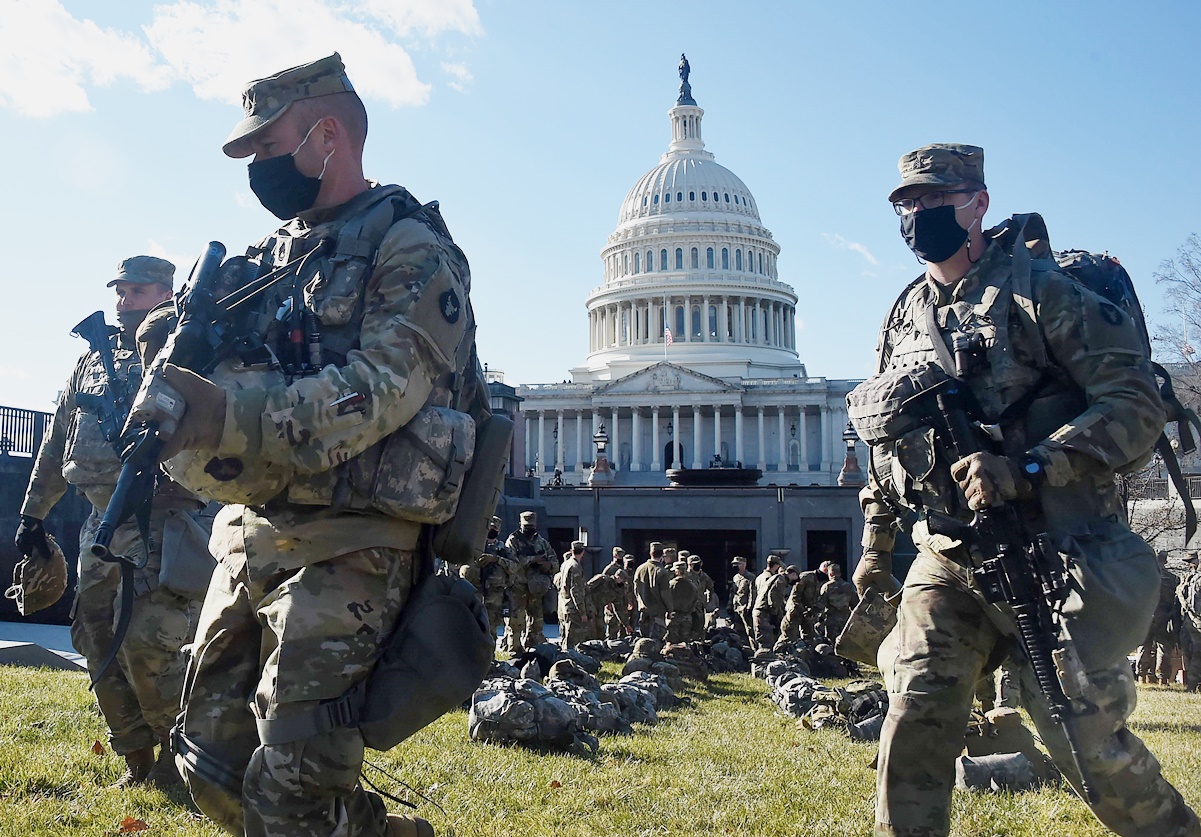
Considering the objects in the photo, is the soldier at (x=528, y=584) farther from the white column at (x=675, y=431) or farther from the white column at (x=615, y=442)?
the white column at (x=615, y=442)

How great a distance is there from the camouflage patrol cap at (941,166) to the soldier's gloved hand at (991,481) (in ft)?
3.79

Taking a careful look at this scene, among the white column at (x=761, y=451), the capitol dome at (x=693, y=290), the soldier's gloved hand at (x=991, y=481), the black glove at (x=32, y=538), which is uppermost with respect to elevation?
the capitol dome at (x=693, y=290)

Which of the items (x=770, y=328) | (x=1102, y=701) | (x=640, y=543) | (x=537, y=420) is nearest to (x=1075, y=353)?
(x=1102, y=701)

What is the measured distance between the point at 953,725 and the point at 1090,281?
1701 mm

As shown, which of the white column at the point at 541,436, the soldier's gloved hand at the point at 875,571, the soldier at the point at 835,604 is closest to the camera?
the soldier's gloved hand at the point at 875,571

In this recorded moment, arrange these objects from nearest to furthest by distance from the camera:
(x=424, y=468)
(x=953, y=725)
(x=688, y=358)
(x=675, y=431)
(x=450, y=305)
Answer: (x=424, y=468) → (x=450, y=305) → (x=953, y=725) → (x=675, y=431) → (x=688, y=358)

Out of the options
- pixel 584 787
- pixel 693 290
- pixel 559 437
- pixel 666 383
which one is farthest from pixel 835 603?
pixel 693 290

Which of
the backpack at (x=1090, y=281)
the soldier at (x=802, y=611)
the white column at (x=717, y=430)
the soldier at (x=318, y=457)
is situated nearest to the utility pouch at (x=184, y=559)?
the soldier at (x=318, y=457)

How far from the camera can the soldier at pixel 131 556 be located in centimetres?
537

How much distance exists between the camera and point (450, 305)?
3246 mm

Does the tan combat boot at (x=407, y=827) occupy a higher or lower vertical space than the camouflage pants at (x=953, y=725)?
lower

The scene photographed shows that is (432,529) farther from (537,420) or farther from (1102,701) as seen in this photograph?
(537,420)

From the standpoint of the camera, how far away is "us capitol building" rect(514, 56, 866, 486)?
87125mm

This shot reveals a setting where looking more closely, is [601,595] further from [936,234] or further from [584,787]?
[936,234]
